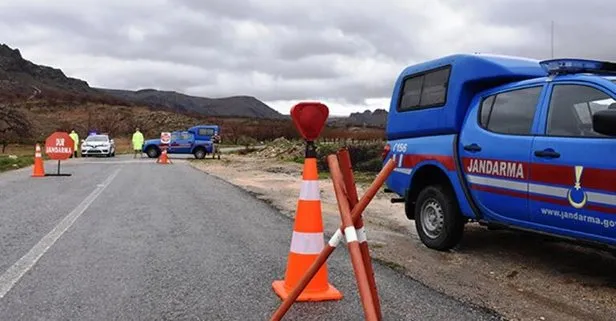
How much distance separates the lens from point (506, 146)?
6312 millimetres

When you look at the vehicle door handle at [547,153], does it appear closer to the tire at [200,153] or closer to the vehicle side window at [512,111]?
the vehicle side window at [512,111]

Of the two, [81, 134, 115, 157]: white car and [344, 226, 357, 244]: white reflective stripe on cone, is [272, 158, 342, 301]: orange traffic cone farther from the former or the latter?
[81, 134, 115, 157]: white car

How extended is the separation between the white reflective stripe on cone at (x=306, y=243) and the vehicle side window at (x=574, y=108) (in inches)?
96.3

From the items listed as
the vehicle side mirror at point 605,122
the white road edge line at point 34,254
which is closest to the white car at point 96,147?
the white road edge line at point 34,254

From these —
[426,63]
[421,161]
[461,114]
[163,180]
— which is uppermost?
[426,63]

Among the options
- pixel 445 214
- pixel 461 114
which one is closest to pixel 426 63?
pixel 461 114

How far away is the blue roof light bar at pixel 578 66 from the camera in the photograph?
6129 millimetres

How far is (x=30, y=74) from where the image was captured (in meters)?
170

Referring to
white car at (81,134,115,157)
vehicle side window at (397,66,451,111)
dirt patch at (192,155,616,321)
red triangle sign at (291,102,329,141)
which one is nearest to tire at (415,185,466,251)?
dirt patch at (192,155,616,321)

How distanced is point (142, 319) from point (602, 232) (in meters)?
3.81

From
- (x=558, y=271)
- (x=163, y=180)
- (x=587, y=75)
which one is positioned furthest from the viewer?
(x=163, y=180)

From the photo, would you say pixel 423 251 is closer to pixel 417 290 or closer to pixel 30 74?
pixel 417 290

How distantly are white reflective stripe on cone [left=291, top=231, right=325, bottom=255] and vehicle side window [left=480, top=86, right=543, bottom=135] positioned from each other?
2.43m

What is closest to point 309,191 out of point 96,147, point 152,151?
point 152,151
